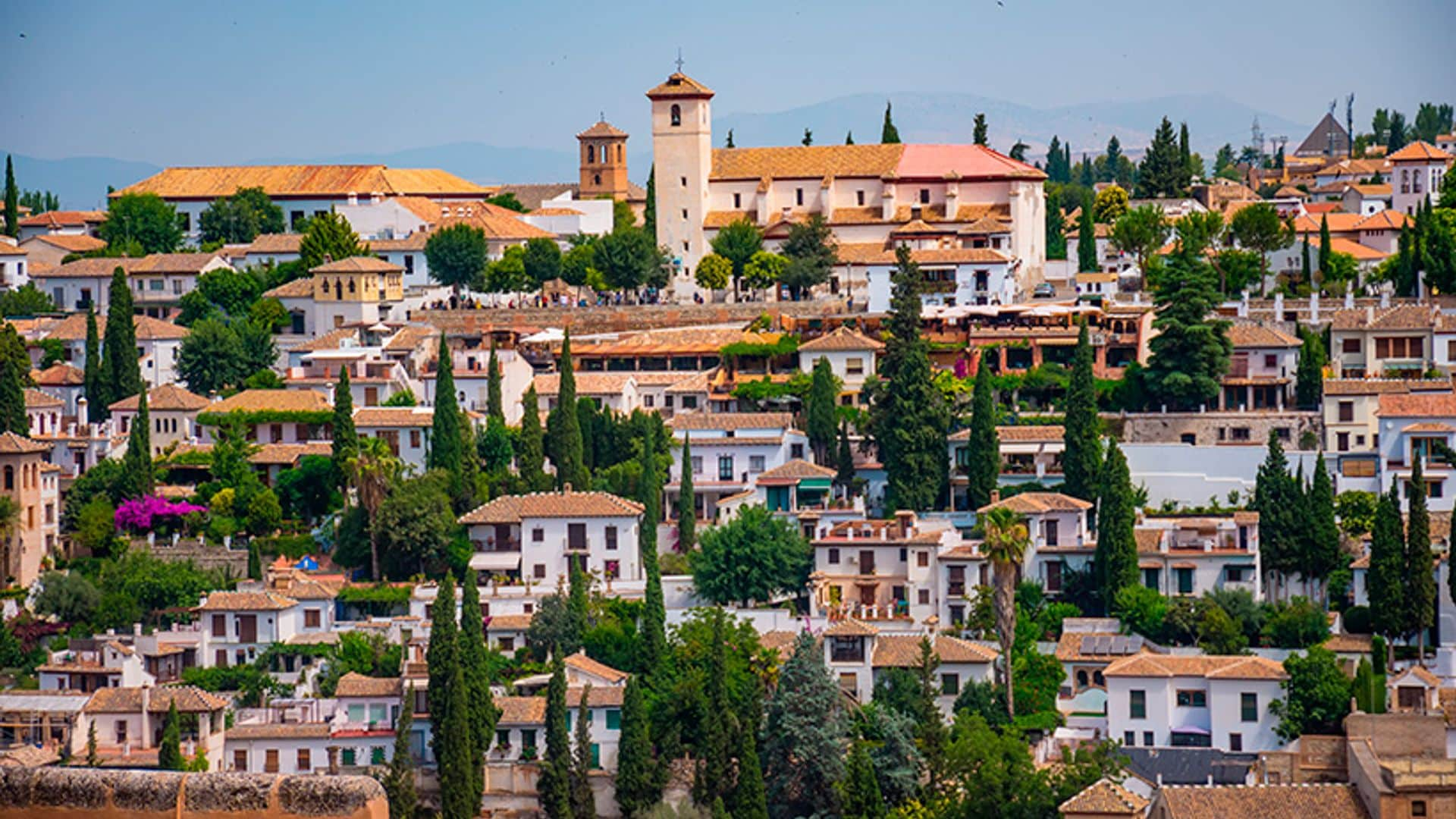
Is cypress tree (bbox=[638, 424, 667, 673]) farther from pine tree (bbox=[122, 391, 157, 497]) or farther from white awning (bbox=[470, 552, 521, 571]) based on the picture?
pine tree (bbox=[122, 391, 157, 497])

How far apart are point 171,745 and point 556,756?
17.8 ft

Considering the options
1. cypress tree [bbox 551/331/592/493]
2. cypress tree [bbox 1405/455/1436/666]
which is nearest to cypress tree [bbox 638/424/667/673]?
cypress tree [bbox 551/331/592/493]

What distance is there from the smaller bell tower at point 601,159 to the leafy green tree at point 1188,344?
32.2m

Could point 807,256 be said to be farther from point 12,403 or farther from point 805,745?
point 805,745

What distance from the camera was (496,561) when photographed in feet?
130

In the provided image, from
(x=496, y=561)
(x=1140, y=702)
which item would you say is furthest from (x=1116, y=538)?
(x=496, y=561)

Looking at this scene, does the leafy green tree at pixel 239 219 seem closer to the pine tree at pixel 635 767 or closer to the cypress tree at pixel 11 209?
the cypress tree at pixel 11 209

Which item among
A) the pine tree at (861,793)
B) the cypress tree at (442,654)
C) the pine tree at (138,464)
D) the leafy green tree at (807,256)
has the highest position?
the leafy green tree at (807,256)

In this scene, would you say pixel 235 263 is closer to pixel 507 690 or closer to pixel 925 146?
pixel 925 146

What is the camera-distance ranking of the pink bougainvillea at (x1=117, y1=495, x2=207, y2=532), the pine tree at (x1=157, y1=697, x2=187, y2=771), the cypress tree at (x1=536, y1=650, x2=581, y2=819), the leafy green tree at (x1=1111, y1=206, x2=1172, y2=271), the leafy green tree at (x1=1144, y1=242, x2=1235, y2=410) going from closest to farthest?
the pine tree at (x1=157, y1=697, x2=187, y2=771) → the cypress tree at (x1=536, y1=650, x2=581, y2=819) → the leafy green tree at (x1=1144, y1=242, x2=1235, y2=410) → the pink bougainvillea at (x1=117, y1=495, x2=207, y2=532) → the leafy green tree at (x1=1111, y1=206, x2=1172, y2=271)

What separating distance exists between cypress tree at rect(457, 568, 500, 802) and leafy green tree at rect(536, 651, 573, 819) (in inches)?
35.4

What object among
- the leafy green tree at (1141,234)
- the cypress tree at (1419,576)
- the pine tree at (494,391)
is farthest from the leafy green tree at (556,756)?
the leafy green tree at (1141,234)

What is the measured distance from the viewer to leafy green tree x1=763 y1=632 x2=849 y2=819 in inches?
1289

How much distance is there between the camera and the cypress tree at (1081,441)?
39.0m
